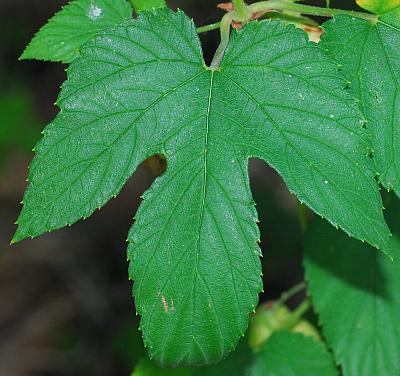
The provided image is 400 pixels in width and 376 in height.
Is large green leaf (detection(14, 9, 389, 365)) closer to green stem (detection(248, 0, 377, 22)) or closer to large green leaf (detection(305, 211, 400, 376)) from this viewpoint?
green stem (detection(248, 0, 377, 22))

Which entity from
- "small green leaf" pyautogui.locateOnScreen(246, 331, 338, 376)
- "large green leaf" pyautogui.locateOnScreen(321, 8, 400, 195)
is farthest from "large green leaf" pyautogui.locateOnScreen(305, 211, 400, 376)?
"large green leaf" pyautogui.locateOnScreen(321, 8, 400, 195)

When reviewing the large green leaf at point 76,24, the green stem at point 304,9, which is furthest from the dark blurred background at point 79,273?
the green stem at point 304,9

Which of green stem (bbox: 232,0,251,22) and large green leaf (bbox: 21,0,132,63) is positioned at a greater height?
large green leaf (bbox: 21,0,132,63)

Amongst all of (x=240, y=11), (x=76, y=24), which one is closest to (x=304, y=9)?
(x=240, y=11)

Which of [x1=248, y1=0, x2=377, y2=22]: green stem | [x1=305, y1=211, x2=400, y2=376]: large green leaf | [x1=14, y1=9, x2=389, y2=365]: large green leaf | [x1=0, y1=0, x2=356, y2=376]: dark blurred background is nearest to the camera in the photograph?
[x1=14, y1=9, x2=389, y2=365]: large green leaf

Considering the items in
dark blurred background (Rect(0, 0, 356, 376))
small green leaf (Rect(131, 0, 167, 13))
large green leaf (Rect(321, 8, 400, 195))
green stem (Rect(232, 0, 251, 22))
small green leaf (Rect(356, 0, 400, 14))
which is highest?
small green leaf (Rect(131, 0, 167, 13))

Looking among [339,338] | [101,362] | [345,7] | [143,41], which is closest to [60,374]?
[101,362]

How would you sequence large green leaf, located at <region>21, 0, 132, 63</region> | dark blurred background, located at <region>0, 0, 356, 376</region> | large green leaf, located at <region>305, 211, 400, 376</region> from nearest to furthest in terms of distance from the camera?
large green leaf, located at <region>21, 0, 132, 63</region>
large green leaf, located at <region>305, 211, 400, 376</region>
dark blurred background, located at <region>0, 0, 356, 376</region>

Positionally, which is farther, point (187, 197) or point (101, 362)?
point (101, 362)

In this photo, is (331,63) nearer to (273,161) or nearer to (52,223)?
(273,161)
